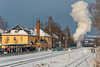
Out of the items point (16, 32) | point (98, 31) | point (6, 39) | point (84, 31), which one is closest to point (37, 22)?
point (16, 32)

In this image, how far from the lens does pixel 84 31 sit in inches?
2343

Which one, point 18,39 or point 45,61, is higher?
point 18,39

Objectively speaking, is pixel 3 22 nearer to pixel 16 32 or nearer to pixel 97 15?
pixel 16 32

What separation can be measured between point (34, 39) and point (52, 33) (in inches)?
997

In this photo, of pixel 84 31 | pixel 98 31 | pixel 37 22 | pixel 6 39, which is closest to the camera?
pixel 98 31

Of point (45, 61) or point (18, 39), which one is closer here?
point (45, 61)

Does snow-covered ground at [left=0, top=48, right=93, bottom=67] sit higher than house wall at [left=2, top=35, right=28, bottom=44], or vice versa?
house wall at [left=2, top=35, right=28, bottom=44]

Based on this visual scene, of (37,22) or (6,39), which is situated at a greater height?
(37,22)

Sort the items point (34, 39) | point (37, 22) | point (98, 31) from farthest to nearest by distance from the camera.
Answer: point (37, 22)
point (34, 39)
point (98, 31)

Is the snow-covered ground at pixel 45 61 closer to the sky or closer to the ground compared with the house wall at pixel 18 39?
closer to the ground

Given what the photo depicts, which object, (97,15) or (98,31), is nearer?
(97,15)

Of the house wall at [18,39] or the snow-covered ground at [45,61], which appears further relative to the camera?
the house wall at [18,39]

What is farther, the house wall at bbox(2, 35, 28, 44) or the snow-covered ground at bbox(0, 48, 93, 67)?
the house wall at bbox(2, 35, 28, 44)

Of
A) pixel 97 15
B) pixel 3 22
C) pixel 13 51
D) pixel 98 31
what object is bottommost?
pixel 13 51
